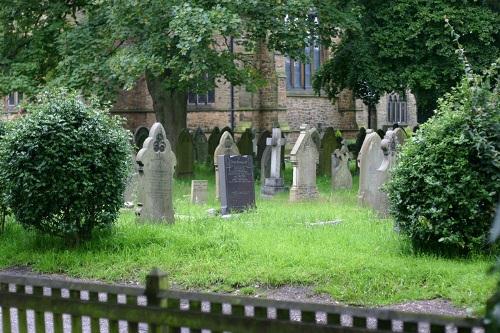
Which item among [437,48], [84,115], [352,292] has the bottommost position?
[352,292]

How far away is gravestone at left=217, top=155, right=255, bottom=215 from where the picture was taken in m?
16.2

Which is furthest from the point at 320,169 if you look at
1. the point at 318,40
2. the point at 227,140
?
the point at 227,140

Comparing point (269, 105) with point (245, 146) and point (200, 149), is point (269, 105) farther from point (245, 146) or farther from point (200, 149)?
point (245, 146)

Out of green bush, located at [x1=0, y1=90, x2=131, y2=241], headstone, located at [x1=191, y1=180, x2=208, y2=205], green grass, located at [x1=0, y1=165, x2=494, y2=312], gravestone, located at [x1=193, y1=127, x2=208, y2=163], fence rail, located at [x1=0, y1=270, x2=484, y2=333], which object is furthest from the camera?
gravestone, located at [x1=193, y1=127, x2=208, y2=163]

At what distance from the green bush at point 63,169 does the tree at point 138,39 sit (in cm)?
894

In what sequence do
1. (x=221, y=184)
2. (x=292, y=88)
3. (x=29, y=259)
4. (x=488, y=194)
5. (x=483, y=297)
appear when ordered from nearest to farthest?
(x=483, y=297)
(x=488, y=194)
(x=29, y=259)
(x=221, y=184)
(x=292, y=88)

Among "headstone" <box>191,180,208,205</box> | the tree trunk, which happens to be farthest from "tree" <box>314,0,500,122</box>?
"headstone" <box>191,180,208,205</box>

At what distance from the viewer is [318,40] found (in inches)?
974

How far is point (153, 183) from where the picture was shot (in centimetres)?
1356

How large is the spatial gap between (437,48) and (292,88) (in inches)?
667

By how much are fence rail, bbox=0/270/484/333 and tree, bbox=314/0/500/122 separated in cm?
2021

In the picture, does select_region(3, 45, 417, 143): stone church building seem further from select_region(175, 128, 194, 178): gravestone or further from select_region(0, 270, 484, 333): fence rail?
select_region(0, 270, 484, 333): fence rail

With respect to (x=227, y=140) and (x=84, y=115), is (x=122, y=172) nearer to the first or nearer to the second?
(x=84, y=115)

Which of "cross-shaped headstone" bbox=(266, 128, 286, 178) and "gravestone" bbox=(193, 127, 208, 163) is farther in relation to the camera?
"gravestone" bbox=(193, 127, 208, 163)
